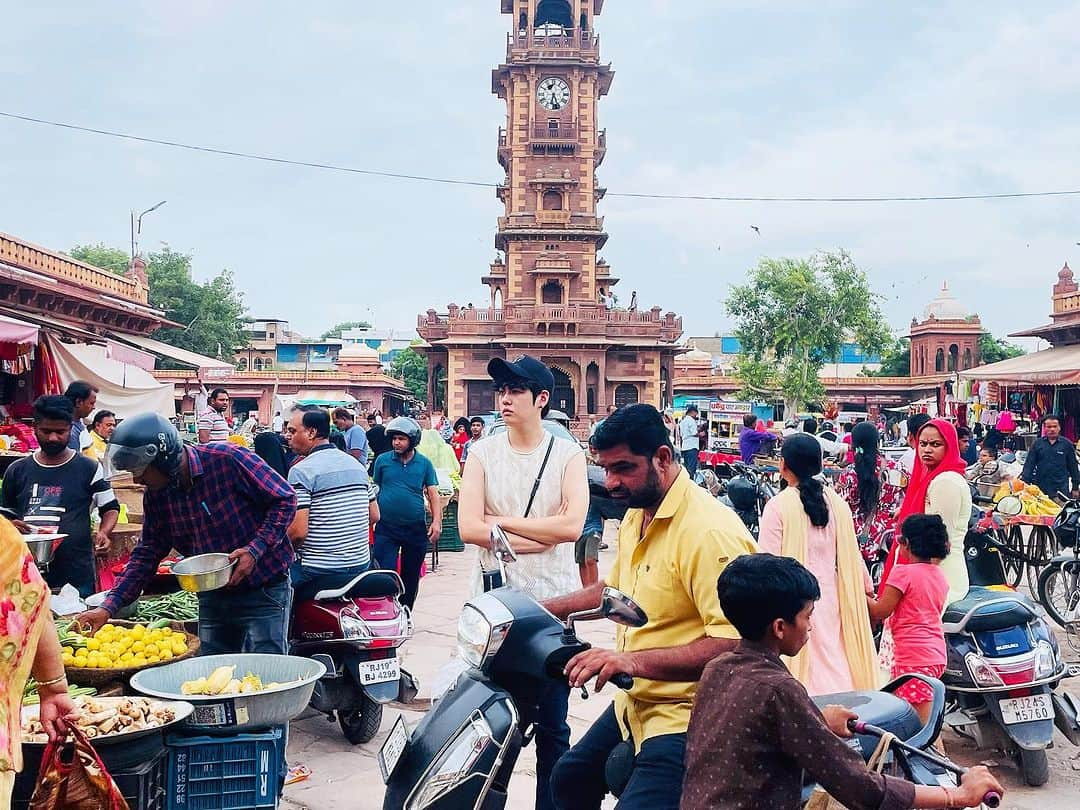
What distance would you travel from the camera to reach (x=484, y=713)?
8.09ft

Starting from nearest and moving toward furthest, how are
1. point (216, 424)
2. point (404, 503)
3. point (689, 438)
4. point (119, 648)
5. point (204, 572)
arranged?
point (204, 572) < point (119, 648) < point (404, 503) < point (216, 424) < point (689, 438)

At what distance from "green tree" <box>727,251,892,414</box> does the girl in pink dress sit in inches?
1455

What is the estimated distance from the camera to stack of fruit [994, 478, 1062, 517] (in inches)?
325

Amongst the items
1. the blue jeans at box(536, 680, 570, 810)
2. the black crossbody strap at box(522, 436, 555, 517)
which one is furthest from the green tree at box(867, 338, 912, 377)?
the blue jeans at box(536, 680, 570, 810)

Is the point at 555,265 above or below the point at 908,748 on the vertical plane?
above

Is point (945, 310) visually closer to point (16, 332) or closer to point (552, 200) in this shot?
point (552, 200)

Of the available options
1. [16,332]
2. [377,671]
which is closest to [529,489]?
[377,671]

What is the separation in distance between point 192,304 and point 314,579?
44.9 m

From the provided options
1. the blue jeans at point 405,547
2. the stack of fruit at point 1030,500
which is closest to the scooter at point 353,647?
the blue jeans at point 405,547

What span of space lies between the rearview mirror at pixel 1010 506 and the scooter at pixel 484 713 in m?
6.67

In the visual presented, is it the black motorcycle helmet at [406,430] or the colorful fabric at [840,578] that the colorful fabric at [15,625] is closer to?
the colorful fabric at [840,578]

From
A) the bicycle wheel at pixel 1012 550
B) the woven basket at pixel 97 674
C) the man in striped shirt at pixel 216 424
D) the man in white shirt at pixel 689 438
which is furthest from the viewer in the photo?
the man in white shirt at pixel 689 438

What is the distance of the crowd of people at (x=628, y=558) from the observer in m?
2.03

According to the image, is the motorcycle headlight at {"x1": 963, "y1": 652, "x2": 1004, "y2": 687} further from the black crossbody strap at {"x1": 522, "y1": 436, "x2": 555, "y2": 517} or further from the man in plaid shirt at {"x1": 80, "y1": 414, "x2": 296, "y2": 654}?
the man in plaid shirt at {"x1": 80, "y1": 414, "x2": 296, "y2": 654}
